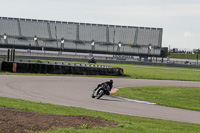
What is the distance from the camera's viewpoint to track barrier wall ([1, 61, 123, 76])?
31.7 m

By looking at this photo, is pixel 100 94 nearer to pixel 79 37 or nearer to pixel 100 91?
pixel 100 91

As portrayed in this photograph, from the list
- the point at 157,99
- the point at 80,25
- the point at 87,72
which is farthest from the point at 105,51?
the point at 157,99

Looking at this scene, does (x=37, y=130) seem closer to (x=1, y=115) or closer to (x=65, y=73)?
(x=1, y=115)

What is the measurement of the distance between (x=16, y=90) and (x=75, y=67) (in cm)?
1540

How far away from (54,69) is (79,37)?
183 ft

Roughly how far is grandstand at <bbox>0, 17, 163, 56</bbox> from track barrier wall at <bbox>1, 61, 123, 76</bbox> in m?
47.9

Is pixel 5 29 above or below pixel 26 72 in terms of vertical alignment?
above

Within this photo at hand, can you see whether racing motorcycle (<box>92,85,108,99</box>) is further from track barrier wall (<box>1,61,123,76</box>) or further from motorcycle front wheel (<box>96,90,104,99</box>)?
track barrier wall (<box>1,61,123,76</box>)

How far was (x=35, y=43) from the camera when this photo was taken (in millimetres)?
84312

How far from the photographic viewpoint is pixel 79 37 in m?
88.9

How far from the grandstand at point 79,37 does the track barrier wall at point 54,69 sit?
157 ft

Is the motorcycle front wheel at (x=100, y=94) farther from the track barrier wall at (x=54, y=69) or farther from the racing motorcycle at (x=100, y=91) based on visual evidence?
the track barrier wall at (x=54, y=69)

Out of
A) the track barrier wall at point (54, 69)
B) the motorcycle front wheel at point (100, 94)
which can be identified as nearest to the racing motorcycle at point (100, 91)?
the motorcycle front wheel at point (100, 94)

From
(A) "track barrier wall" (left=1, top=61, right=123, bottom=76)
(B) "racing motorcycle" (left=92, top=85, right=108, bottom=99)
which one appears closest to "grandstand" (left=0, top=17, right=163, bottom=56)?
(A) "track barrier wall" (left=1, top=61, right=123, bottom=76)
